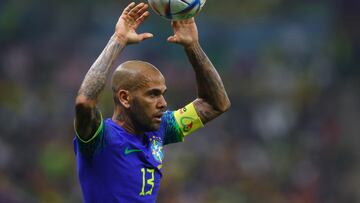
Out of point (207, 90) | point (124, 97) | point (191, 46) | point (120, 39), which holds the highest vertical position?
point (120, 39)

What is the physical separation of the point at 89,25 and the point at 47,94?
149cm

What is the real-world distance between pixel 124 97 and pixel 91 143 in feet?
1.50

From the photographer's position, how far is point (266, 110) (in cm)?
1380

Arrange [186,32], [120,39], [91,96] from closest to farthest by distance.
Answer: [91,96], [120,39], [186,32]

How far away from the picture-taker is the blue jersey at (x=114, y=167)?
17.6 feet

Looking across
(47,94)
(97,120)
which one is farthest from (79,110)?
(47,94)

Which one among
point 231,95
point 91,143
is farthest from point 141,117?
point 231,95

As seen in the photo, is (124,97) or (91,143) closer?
(91,143)

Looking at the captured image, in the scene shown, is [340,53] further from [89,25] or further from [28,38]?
[28,38]

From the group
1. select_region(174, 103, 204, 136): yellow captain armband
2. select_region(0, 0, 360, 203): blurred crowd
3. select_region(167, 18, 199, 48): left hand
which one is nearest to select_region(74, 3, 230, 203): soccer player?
select_region(167, 18, 199, 48): left hand

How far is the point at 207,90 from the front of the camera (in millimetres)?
6195

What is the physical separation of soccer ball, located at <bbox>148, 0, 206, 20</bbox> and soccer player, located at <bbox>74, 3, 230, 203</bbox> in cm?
15

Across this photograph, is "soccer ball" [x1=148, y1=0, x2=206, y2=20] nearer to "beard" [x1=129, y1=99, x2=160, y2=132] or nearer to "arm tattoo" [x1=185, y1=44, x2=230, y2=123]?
"arm tattoo" [x1=185, y1=44, x2=230, y2=123]

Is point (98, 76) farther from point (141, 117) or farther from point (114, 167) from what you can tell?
point (114, 167)
